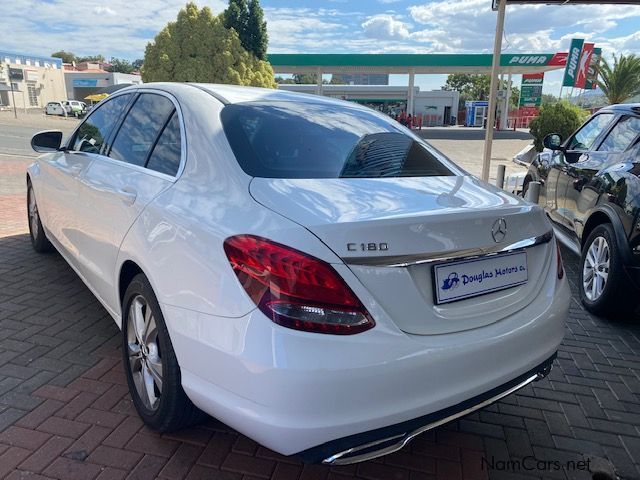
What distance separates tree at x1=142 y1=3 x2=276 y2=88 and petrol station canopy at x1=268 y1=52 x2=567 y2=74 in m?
16.1

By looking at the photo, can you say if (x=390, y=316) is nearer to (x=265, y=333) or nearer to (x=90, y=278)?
(x=265, y=333)

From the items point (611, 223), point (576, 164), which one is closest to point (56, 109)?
point (576, 164)

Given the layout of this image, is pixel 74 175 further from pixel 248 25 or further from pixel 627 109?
pixel 248 25

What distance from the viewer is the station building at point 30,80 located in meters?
58.4

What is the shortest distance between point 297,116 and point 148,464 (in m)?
1.88

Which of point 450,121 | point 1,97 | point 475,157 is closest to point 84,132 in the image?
point 475,157

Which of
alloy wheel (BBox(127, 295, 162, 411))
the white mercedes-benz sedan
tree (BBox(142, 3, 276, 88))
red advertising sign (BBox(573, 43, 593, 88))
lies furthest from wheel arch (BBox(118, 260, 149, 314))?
red advertising sign (BBox(573, 43, 593, 88))

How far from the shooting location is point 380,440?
183 cm

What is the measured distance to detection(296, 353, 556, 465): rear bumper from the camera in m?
1.78

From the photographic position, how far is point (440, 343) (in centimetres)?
191

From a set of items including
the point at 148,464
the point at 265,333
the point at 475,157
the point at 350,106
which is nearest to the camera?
the point at 265,333

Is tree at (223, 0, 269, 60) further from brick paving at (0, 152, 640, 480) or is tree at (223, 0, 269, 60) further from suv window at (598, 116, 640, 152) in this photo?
brick paving at (0, 152, 640, 480)

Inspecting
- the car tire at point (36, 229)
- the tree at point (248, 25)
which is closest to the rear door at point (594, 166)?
the car tire at point (36, 229)

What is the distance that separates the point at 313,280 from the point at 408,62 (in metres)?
37.6
